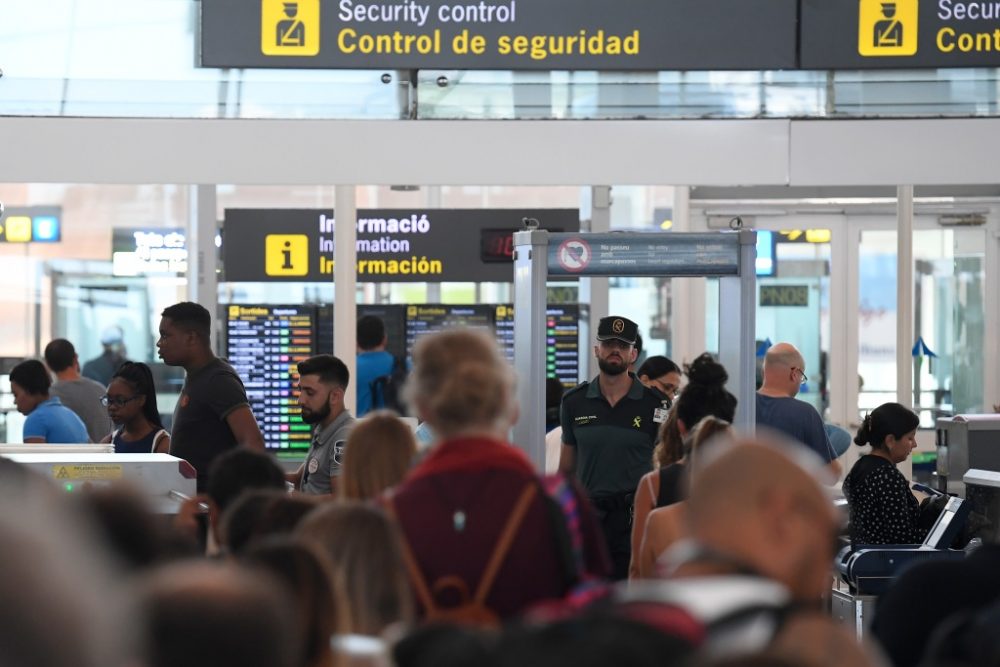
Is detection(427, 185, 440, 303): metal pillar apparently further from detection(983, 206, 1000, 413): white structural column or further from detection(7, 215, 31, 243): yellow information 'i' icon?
detection(983, 206, 1000, 413): white structural column

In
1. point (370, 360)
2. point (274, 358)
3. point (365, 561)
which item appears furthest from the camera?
point (274, 358)

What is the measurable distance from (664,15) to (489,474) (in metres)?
3.67

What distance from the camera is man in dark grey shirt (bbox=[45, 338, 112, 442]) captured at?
A: 801 cm

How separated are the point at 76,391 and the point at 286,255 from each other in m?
1.88

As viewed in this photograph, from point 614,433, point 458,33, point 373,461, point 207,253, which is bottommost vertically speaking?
point 614,433

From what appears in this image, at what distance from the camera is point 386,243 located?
379 inches

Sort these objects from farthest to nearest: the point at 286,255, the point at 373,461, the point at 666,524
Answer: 1. the point at 286,255
2. the point at 666,524
3. the point at 373,461

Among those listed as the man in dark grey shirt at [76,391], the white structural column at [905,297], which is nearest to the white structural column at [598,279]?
the white structural column at [905,297]

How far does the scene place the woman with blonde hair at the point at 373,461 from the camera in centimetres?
322

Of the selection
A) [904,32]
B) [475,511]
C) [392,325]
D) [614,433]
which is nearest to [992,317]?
[392,325]

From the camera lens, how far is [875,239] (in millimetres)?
10516

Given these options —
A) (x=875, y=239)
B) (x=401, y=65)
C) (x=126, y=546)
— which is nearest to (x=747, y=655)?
(x=126, y=546)

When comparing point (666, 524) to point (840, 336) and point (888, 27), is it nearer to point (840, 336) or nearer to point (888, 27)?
point (888, 27)

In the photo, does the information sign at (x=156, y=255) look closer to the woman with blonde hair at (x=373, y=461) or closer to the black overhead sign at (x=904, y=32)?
the black overhead sign at (x=904, y=32)
